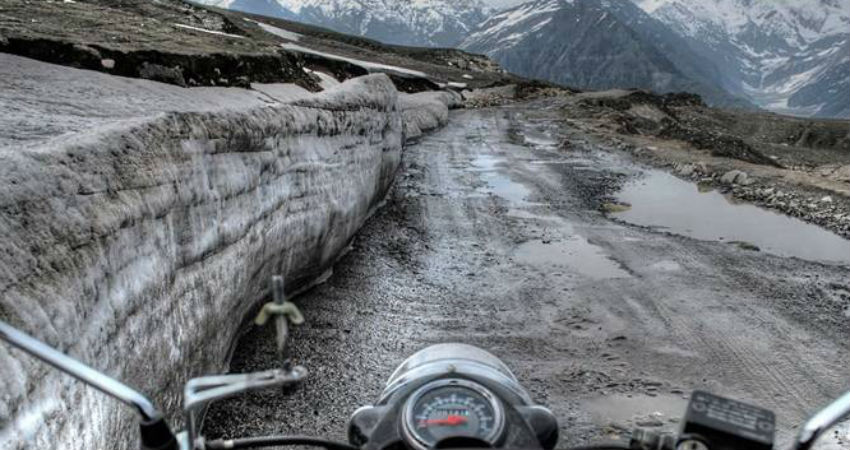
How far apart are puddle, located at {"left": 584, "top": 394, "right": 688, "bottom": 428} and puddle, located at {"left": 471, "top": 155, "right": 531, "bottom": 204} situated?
23.1ft

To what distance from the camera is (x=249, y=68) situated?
1277 cm

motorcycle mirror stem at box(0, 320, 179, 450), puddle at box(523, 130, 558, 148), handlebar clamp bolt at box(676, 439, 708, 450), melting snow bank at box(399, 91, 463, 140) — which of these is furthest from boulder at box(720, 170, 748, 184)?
motorcycle mirror stem at box(0, 320, 179, 450)

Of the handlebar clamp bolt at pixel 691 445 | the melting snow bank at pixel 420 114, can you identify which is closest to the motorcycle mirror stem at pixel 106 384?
the handlebar clamp bolt at pixel 691 445

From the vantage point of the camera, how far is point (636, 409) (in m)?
5.10

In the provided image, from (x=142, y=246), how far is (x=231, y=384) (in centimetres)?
235

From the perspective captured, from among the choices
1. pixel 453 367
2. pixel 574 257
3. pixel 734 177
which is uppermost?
pixel 453 367

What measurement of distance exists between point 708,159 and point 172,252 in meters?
15.8

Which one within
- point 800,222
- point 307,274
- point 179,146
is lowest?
point 307,274

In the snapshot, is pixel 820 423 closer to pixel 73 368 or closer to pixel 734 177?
pixel 73 368

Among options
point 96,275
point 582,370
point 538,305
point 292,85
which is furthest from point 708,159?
point 96,275

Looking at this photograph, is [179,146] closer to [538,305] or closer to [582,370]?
[582,370]

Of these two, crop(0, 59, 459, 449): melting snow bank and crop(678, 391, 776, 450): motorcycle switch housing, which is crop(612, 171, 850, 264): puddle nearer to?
crop(0, 59, 459, 449): melting snow bank

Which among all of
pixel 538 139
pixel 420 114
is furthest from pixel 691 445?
pixel 420 114

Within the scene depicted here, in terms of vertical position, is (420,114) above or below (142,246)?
below
